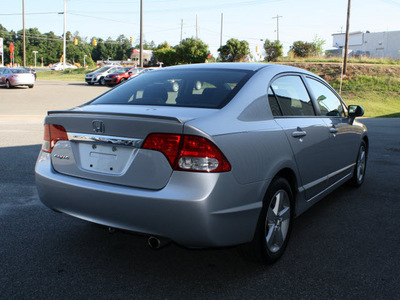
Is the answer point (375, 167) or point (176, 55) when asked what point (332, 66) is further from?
point (375, 167)

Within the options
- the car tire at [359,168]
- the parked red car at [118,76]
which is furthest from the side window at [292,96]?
the parked red car at [118,76]

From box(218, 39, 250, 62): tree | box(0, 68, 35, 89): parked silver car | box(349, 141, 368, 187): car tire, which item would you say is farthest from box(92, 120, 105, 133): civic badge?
box(218, 39, 250, 62): tree

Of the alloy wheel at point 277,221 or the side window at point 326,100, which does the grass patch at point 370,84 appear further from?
the alloy wheel at point 277,221

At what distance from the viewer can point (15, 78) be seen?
29062 mm

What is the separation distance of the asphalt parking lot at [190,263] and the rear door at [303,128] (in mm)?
579

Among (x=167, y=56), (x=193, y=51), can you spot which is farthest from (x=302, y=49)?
(x=167, y=56)

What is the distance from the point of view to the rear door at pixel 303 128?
3.61 meters

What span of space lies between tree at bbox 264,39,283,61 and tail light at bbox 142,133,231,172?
46.8 m

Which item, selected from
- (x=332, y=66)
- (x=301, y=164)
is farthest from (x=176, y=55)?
(x=301, y=164)

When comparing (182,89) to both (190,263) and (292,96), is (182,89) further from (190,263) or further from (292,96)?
(190,263)

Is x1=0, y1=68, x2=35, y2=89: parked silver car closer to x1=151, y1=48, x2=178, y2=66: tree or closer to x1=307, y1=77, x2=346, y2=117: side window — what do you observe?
x1=151, y1=48, x2=178, y2=66: tree

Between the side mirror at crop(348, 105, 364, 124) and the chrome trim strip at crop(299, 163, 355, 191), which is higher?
the side mirror at crop(348, 105, 364, 124)

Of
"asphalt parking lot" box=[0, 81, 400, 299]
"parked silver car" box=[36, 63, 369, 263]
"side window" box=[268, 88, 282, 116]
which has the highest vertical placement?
"side window" box=[268, 88, 282, 116]

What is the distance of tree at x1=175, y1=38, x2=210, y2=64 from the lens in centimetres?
5150
